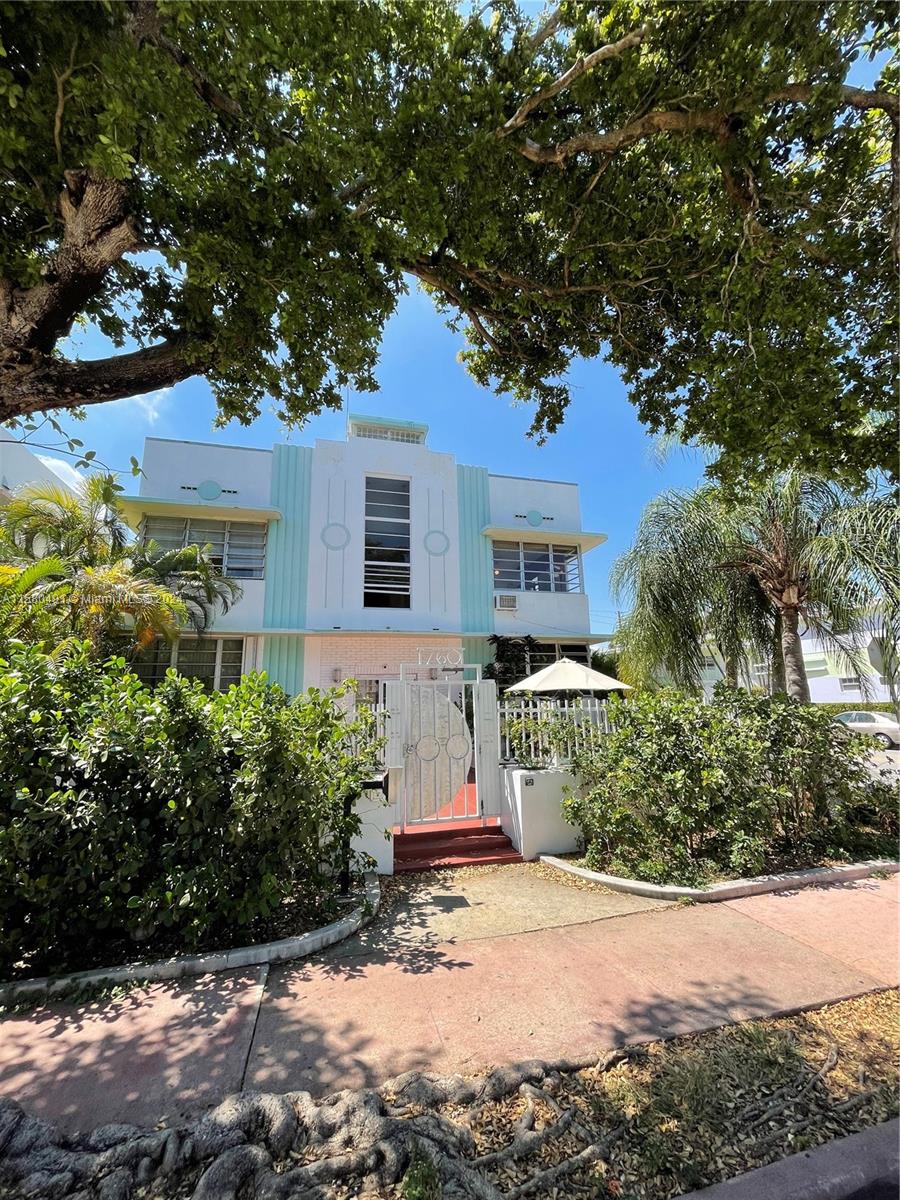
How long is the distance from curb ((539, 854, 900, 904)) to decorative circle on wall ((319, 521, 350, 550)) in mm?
11000

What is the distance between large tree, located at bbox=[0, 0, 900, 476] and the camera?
129 inches

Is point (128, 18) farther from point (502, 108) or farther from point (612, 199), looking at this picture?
point (612, 199)

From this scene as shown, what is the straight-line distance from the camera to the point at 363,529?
596 inches

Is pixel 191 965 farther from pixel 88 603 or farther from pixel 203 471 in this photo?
pixel 203 471

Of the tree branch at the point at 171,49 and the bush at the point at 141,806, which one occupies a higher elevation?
the tree branch at the point at 171,49

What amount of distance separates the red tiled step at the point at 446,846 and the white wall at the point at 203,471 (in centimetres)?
1067

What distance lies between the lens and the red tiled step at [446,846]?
6.68m

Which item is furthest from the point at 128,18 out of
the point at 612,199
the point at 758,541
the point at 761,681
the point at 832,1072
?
the point at 761,681

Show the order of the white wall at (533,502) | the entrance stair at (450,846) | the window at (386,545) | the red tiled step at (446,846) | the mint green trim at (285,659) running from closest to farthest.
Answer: the entrance stair at (450,846) → the red tiled step at (446,846) → the mint green trim at (285,659) → the window at (386,545) → the white wall at (533,502)

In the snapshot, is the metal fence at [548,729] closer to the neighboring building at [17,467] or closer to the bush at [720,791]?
the bush at [720,791]

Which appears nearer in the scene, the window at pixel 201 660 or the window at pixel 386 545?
the window at pixel 201 660

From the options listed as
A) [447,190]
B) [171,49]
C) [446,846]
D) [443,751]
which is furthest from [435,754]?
[171,49]

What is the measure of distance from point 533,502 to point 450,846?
1234 centimetres

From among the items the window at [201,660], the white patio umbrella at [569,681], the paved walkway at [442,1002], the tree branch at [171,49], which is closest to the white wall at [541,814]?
the white patio umbrella at [569,681]
